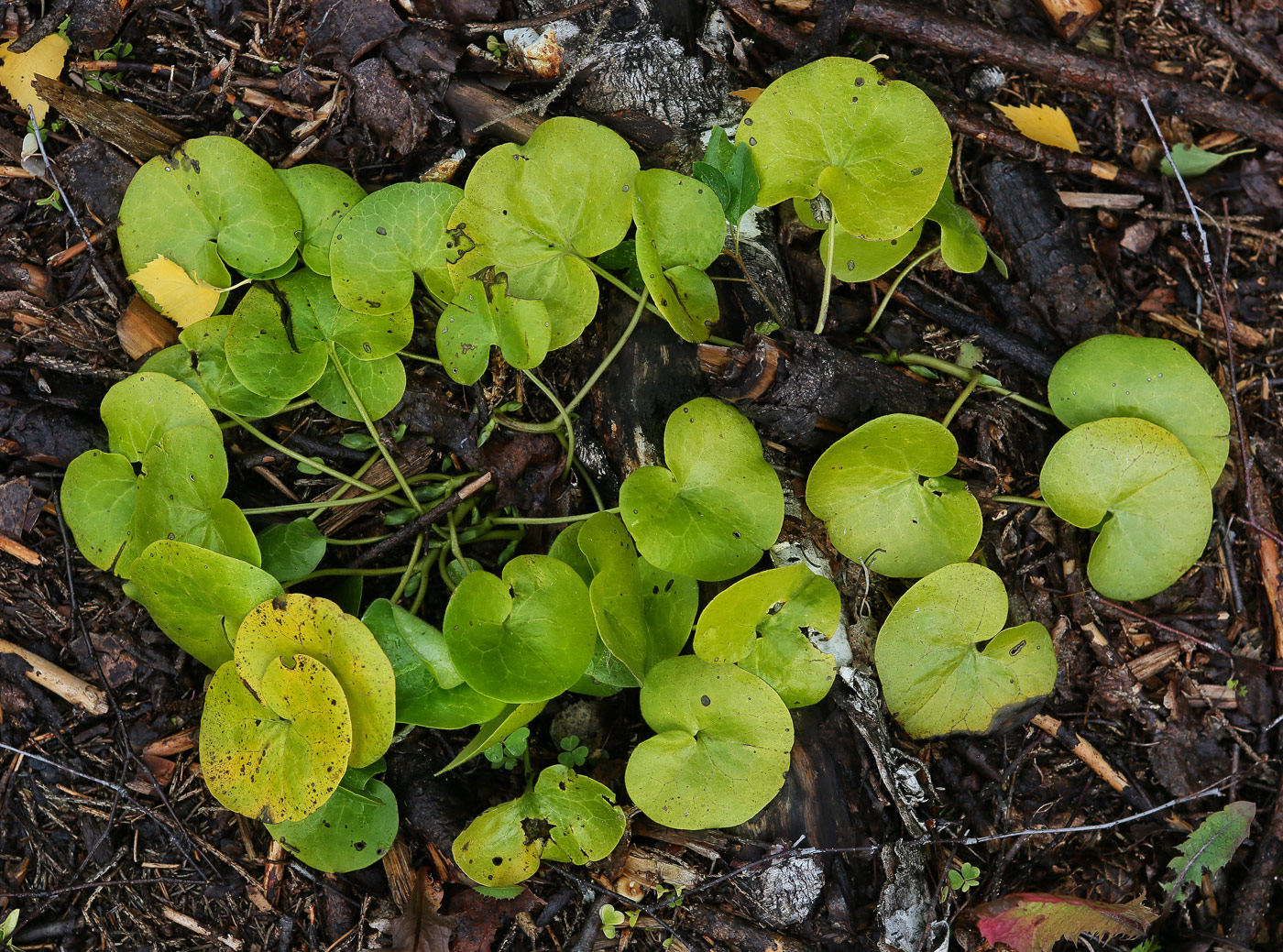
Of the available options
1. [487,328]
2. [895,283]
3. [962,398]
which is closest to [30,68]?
[487,328]

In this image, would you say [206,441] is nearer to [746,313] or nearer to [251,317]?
[251,317]

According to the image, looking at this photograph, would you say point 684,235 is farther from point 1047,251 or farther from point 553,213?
point 1047,251

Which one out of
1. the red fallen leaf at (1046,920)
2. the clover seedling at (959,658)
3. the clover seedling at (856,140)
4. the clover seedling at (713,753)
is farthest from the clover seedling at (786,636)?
the clover seedling at (856,140)

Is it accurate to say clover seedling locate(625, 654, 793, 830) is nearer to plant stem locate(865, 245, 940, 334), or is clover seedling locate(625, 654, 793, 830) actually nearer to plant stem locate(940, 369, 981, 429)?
plant stem locate(940, 369, 981, 429)

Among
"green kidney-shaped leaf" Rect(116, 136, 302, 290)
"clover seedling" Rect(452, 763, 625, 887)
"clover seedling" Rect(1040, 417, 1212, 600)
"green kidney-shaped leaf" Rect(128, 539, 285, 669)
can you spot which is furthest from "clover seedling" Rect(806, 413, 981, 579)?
"green kidney-shaped leaf" Rect(116, 136, 302, 290)

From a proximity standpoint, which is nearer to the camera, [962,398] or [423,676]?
[423,676]

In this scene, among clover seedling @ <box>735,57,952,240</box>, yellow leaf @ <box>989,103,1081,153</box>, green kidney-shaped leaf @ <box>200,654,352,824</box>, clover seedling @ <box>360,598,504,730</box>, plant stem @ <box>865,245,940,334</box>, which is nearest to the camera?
green kidney-shaped leaf @ <box>200,654,352,824</box>
